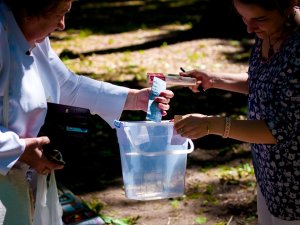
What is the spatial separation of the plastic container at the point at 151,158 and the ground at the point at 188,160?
1.23 m

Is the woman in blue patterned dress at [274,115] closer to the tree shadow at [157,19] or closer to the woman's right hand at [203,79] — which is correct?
the woman's right hand at [203,79]

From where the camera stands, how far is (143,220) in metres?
3.88

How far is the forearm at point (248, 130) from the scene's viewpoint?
2.34 m

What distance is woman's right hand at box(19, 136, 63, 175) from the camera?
2273mm

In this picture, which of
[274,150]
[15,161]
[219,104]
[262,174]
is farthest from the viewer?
[219,104]

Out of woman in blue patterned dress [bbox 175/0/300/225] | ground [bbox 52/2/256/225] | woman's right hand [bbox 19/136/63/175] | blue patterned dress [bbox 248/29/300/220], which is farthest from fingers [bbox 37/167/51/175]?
ground [bbox 52/2/256/225]

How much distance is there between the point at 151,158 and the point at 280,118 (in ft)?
2.01

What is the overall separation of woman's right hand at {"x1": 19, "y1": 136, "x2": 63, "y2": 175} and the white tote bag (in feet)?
0.34

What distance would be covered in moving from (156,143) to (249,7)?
737 millimetres

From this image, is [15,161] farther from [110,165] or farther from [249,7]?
[110,165]

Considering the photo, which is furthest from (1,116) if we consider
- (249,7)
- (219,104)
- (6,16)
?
(219,104)

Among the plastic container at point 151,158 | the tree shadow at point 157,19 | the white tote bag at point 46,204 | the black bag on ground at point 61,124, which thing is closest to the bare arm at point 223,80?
the plastic container at point 151,158

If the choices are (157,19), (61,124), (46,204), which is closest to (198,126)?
(61,124)

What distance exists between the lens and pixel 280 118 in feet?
7.66
